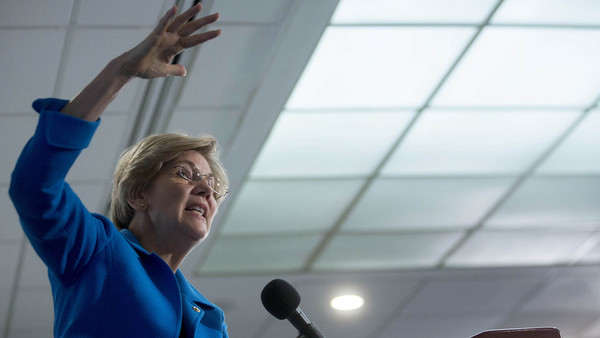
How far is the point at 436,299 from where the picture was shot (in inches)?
253

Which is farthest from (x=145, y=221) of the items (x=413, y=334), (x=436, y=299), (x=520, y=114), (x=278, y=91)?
(x=413, y=334)

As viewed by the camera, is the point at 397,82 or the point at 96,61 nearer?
the point at 96,61

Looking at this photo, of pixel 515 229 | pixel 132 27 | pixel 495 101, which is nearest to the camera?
pixel 132 27

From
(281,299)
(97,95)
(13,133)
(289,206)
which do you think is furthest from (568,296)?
(97,95)

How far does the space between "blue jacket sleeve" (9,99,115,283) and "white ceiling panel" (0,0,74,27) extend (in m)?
2.14

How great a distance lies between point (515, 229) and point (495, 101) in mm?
1688

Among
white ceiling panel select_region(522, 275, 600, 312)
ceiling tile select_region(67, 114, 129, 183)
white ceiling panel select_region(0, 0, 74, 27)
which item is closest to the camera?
white ceiling panel select_region(0, 0, 74, 27)

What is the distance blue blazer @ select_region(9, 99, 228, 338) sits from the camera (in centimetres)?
118

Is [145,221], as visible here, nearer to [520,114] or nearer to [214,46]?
[214,46]

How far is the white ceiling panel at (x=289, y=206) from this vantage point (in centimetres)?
480

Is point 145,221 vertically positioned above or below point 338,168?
below

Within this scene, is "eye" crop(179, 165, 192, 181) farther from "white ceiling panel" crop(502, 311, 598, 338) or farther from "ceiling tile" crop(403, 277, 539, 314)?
"white ceiling panel" crop(502, 311, 598, 338)

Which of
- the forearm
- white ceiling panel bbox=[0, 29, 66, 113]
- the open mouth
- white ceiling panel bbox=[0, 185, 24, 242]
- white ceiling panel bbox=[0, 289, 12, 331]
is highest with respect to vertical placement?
white ceiling panel bbox=[0, 29, 66, 113]

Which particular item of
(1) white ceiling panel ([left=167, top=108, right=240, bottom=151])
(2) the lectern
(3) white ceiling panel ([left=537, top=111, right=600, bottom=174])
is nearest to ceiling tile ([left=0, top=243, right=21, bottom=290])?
(1) white ceiling panel ([left=167, top=108, right=240, bottom=151])
